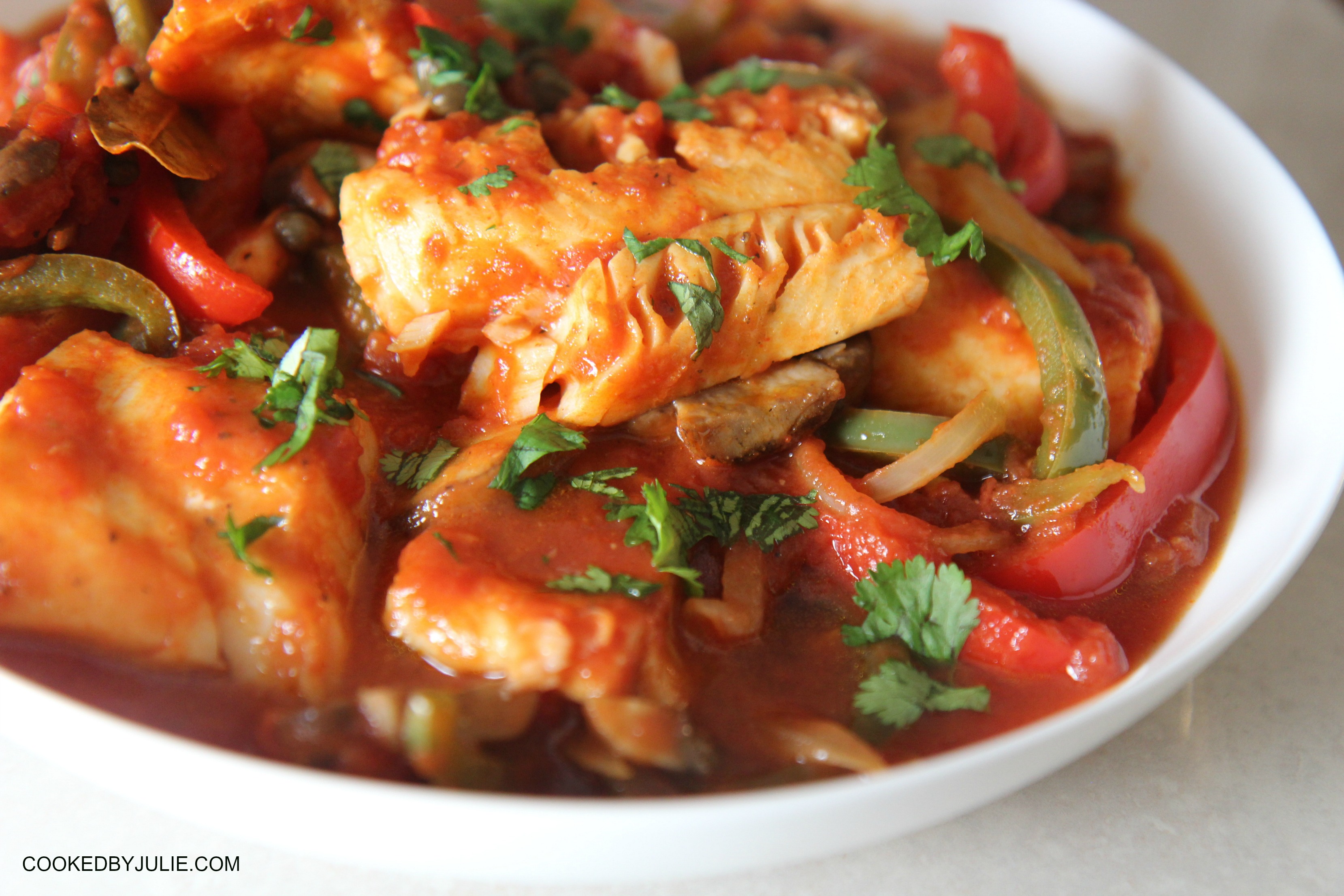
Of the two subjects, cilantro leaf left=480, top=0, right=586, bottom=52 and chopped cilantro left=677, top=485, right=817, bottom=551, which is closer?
chopped cilantro left=677, top=485, right=817, bottom=551

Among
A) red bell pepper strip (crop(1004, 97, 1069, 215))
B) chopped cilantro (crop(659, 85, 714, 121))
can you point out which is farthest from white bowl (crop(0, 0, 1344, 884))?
chopped cilantro (crop(659, 85, 714, 121))

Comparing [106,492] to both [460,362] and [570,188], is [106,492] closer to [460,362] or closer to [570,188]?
[460,362]

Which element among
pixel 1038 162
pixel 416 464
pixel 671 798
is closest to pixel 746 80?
pixel 1038 162

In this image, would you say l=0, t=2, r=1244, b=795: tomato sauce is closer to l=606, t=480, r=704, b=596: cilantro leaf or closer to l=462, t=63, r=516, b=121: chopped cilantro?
l=606, t=480, r=704, b=596: cilantro leaf

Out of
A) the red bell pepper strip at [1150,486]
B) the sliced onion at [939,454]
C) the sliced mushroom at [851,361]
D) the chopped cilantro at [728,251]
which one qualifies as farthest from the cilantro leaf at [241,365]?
the red bell pepper strip at [1150,486]

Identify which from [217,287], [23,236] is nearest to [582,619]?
[217,287]
